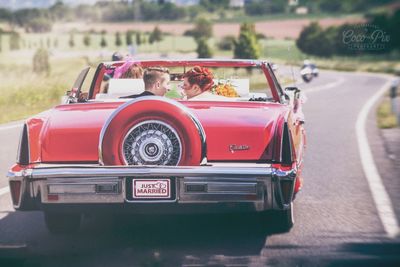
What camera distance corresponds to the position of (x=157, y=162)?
6004 mm

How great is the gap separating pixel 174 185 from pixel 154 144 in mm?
327

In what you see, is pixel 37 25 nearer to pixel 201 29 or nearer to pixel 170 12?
pixel 170 12

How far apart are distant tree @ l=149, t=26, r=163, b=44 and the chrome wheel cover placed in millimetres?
93947

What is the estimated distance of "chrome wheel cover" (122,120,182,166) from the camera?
5.98 m

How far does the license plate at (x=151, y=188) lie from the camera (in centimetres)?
589

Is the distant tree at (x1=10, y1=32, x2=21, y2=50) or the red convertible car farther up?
the red convertible car

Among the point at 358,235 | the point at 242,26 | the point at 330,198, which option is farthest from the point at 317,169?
the point at 242,26

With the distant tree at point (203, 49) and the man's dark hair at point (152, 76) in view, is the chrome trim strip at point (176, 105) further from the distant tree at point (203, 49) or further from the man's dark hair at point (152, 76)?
the distant tree at point (203, 49)

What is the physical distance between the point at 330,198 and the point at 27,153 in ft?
11.1

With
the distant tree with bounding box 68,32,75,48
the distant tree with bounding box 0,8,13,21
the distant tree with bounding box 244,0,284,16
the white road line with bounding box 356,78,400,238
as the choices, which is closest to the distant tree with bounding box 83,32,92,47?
the distant tree with bounding box 68,32,75,48

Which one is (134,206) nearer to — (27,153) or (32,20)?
(27,153)

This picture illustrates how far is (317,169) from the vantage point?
10.6m

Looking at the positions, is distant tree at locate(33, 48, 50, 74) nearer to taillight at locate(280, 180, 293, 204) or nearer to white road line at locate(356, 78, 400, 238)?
white road line at locate(356, 78, 400, 238)

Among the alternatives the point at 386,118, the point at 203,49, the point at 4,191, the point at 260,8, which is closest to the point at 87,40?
the point at 203,49
